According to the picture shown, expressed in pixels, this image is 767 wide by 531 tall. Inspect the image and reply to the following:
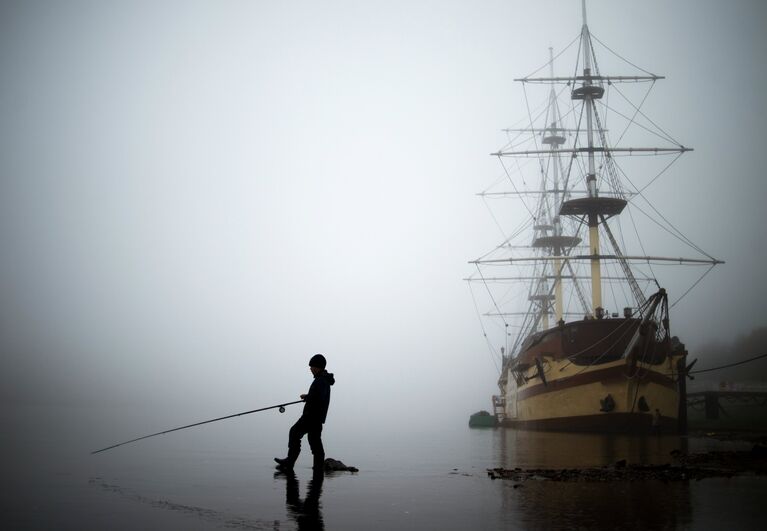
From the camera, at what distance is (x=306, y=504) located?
28.6 ft

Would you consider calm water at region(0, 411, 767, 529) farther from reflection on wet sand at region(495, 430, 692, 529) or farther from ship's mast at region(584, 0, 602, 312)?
ship's mast at region(584, 0, 602, 312)

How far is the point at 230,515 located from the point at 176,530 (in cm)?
118

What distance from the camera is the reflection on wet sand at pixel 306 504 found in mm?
7213

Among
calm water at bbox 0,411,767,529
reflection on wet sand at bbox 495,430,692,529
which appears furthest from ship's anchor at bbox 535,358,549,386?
reflection on wet sand at bbox 495,430,692,529

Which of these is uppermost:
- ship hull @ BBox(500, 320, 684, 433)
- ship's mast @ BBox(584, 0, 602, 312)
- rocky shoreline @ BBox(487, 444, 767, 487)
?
ship's mast @ BBox(584, 0, 602, 312)

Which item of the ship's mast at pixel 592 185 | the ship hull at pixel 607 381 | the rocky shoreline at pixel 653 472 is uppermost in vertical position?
the ship's mast at pixel 592 185

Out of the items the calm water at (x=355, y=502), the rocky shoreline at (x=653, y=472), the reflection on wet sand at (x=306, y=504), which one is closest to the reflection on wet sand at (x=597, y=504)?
the calm water at (x=355, y=502)

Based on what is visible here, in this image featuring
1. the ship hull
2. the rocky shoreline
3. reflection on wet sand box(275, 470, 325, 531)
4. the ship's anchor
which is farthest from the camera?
the ship's anchor

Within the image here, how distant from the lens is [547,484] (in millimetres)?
11164

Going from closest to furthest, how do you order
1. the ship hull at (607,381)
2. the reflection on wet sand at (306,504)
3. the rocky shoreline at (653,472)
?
1. the reflection on wet sand at (306,504)
2. the rocky shoreline at (653,472)
3. the ship hull at (607,381)

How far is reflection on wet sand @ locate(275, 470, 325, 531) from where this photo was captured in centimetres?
721

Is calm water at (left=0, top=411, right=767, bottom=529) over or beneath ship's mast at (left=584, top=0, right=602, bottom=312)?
beneath

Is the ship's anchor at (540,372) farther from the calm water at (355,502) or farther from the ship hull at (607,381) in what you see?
the calm water at (355,502)

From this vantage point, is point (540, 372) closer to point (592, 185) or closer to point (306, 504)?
point (592, 185)
